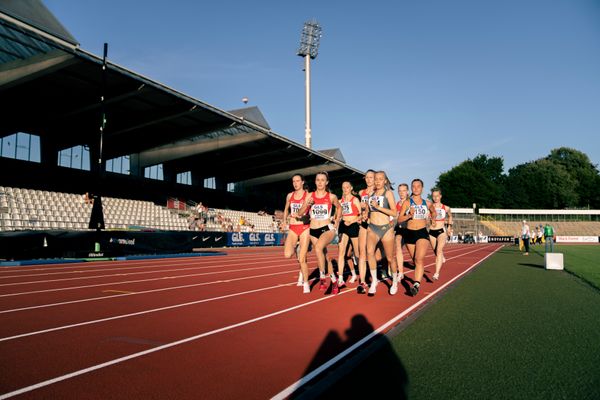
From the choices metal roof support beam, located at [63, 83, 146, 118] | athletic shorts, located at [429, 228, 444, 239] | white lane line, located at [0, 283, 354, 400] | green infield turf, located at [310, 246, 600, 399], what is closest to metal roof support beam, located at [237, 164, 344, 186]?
metal roof support beam, located at [63, 83, 146, 118]

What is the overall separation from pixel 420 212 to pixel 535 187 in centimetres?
9991

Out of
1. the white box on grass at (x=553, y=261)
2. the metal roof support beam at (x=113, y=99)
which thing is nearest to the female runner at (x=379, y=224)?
the white box on grass at (x=553, y=261)

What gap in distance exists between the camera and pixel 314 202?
29.2 ft

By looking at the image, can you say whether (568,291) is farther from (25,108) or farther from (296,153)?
(296,153)

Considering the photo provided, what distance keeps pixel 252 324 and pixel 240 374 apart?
6.73ft

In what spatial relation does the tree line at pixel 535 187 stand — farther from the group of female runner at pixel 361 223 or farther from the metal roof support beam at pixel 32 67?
the group of female runner at pixel 361 223

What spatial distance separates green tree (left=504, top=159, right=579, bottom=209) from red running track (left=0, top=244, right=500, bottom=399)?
9890 cm

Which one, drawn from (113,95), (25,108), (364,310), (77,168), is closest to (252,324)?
(364,310)

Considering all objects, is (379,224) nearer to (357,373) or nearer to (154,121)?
(357,373)

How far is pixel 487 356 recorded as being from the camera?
4.27 m

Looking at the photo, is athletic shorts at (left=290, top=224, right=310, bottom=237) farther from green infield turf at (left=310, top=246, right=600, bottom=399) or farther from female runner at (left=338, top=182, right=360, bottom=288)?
green infield turf at (left=310, top=246, right=600, bottom=399)

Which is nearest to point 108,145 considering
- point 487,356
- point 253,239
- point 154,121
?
point 154,121

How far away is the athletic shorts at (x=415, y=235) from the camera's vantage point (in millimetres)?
9095

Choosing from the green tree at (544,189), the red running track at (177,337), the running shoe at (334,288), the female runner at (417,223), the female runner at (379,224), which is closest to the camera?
the red running track at (177,337)
